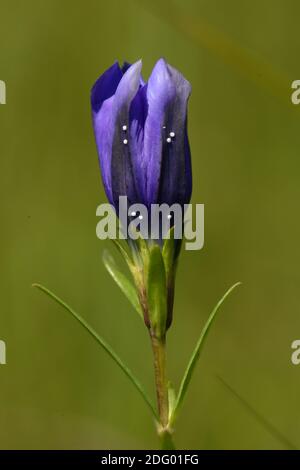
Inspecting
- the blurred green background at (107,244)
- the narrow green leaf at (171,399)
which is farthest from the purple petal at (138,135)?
the blurred green background at (107,244)

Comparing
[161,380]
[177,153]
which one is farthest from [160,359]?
[177,153]

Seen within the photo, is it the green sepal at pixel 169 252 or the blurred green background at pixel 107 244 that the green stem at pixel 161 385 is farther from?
the blurred green background at pixel 107 244

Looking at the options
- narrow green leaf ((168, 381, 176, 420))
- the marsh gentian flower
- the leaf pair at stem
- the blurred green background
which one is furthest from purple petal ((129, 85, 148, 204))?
the blurred green background

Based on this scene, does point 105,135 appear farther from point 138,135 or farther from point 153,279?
point 153,279

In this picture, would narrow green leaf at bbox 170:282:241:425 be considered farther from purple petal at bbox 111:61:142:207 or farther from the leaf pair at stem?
purple petal at bbox 111:61:142:207

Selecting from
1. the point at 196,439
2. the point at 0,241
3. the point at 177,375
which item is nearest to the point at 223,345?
the point at 177,375

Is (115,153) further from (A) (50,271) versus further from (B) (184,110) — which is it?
A: (A) (50,271)

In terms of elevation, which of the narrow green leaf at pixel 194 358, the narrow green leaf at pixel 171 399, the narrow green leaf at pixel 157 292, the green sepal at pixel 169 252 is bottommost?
the narrow green leaf at pixel 171 399
